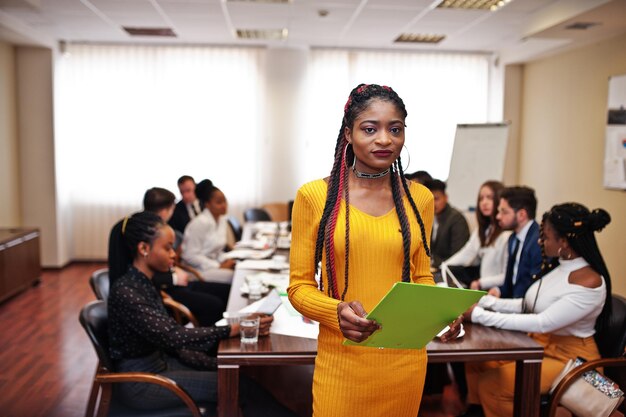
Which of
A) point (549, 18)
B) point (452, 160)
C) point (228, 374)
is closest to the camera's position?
point (228, 374)

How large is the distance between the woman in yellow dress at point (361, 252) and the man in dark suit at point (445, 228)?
321cm

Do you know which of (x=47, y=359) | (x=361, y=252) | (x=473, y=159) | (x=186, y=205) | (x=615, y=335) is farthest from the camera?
(x=473, y=159)

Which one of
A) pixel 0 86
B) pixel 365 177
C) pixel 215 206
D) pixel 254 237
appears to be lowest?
pixel 254 237

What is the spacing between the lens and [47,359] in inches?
173

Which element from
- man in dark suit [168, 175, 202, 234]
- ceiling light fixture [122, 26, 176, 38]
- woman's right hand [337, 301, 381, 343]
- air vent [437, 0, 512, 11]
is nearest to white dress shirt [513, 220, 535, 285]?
woman's right hand [337, 301, 381, 343]

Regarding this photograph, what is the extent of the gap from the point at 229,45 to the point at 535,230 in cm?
567

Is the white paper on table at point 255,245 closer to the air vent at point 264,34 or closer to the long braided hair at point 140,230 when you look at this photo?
the long braided hair at point 140,230

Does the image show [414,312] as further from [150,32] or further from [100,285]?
[150,32]

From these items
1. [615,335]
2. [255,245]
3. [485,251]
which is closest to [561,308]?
[615,335]

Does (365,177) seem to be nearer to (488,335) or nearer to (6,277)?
(488,335)

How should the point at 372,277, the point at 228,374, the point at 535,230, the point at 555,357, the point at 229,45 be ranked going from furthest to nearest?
1. the point at 229,45
2. the point at 535,230
3. the point at 555,357
4. the point at 228,374
5. the point at 372,277

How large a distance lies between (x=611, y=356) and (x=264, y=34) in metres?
5.84

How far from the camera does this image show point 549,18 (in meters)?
5.58

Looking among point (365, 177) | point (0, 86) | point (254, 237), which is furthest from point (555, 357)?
point (0, 86)
